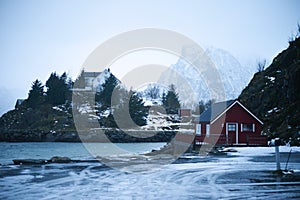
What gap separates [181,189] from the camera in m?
11.8

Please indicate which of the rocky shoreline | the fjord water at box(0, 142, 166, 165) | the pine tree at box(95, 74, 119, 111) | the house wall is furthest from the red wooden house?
the pine tree at box(95, 74, 119, 111)

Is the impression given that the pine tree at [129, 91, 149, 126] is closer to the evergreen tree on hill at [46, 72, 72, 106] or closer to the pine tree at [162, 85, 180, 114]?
the evergreen tree on hill at [46, 72, 72, 106]

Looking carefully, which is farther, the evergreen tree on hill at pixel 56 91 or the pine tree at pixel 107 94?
the pine tree at pixel 107 94

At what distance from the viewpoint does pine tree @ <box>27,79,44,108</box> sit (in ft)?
299

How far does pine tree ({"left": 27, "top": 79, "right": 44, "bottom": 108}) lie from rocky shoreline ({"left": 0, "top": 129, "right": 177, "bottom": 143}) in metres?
11.8

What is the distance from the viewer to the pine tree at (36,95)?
91.2m

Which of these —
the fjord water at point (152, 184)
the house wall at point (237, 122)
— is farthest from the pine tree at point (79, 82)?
the fjord water at point (152, 184)

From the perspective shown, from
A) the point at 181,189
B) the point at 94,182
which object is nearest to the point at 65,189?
the point at 94,182

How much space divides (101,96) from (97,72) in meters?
30.2

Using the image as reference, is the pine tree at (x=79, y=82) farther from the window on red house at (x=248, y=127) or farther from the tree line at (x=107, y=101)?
the window on red house at (x=248, y=127)

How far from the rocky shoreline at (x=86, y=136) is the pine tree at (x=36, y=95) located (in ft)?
38.6

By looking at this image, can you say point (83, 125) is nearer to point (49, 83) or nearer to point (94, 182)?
point (49, 83)

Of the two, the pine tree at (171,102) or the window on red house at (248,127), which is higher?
the pine tree at (171,102)

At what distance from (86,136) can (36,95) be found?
24.1 meters
